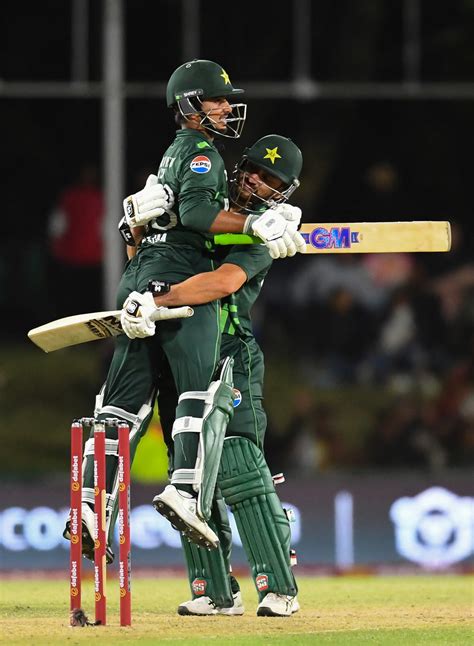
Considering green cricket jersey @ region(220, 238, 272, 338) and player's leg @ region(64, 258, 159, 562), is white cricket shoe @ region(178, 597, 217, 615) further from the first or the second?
green cricket jersey @ region(220, 238, 272, 338)

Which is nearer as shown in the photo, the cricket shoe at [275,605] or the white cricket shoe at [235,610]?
the cricket shoe at [275,605]

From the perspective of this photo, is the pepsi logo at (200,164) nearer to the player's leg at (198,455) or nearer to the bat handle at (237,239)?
the bat handle at (237,239)

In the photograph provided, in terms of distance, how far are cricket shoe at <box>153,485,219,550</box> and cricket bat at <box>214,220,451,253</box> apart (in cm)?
115

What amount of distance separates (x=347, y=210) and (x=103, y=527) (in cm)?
1000

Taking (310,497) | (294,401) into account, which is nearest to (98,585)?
(310,497)

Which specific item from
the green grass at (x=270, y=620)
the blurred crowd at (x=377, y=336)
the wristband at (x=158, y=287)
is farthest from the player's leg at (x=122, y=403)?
the blurred crowd at (x=377, y=336)

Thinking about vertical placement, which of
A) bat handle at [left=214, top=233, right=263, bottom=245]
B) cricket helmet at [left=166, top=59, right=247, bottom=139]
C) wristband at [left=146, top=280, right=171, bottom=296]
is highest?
cricket helmet at [left=166, top=59, right=247, bottom=139]

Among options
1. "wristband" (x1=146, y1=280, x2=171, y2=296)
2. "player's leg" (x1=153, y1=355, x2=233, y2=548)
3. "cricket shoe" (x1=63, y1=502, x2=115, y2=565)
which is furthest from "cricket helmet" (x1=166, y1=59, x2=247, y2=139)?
"cricket shoe" (x1=63, y1=502, x2=115, y2=565)

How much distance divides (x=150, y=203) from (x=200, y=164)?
25cm

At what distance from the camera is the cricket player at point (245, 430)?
6156 mm

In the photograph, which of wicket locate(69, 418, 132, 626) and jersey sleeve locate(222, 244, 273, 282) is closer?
wicket locate(69, 418, 132, 626)

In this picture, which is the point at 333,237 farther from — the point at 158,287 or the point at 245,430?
the point at 245,430

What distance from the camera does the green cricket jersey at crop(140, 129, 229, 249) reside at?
6004 mm

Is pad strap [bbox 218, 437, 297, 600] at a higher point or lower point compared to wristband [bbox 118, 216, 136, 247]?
lower
